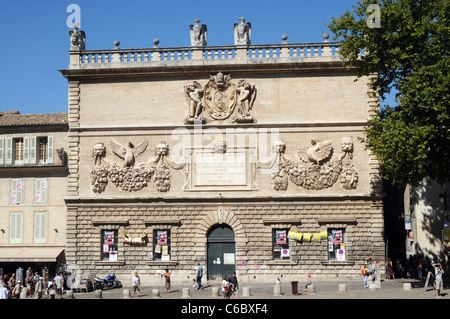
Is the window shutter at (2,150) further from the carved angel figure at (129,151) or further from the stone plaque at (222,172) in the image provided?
the stone plaque at (222,172)

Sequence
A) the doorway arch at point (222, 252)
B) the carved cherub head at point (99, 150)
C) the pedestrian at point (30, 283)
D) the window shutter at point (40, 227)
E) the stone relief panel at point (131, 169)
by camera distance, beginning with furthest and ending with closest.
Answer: the window shutter at point (40, 227), the carved cherub head at point (99, 150), the stone relief panel at point (131, 169), the doorway arch at point (222, 252), the pedestrian at point (30, 283)

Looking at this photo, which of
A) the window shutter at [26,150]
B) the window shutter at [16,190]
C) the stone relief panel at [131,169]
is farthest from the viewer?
the window shutter at [26,150]

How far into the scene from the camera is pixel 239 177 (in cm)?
3102

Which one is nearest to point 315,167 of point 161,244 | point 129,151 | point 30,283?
point 161,244

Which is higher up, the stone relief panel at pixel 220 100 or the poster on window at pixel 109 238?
the stone relief panel at pixel 220 100

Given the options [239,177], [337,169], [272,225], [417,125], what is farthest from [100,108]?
[417,125]

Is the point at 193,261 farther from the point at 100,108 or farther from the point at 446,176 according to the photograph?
the point at 446,176

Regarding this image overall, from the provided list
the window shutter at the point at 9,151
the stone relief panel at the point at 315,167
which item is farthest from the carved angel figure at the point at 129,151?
the window shutter at the point at 9,151

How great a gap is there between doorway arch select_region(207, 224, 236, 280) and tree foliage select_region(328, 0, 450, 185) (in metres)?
9.11

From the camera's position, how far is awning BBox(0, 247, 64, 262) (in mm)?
33500

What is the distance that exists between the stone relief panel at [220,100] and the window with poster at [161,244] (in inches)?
245

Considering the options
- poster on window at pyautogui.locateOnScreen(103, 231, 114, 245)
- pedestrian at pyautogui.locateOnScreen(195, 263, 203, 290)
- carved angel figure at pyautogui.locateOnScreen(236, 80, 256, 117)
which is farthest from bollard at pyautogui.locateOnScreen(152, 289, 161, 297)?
carved angel figure at pyautogui.locateOnScreen(236, 80, 256, 117)

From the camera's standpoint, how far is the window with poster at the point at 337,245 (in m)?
30.5

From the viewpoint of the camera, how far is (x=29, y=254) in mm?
33938
